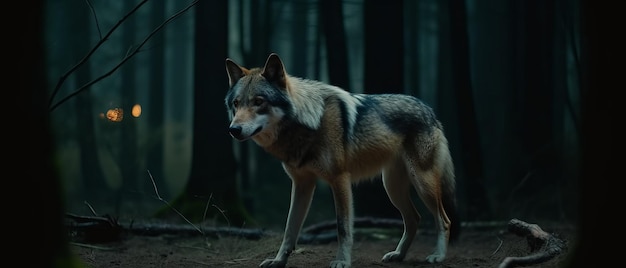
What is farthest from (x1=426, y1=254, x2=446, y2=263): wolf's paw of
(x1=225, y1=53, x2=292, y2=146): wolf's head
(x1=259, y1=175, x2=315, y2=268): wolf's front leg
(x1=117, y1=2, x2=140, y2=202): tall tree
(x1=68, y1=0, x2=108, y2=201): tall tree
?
(x1=68, y1=0, x2=108, y2=201): tall tree

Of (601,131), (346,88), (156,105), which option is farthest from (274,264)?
(156,105)

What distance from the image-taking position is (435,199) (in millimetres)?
5859

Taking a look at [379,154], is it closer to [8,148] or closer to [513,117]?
[8,148]

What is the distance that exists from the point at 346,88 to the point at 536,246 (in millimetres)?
5103

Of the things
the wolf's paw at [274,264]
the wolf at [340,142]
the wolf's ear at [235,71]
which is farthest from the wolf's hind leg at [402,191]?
the wolf's ear at [235,71]

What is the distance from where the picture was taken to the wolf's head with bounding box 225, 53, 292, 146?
500cm

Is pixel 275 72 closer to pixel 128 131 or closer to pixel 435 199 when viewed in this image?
pixel 435 199

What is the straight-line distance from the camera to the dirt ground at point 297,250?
5645 millimetres

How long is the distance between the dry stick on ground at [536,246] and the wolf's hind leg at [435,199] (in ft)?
2.10

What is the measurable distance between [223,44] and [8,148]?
22.7 ft

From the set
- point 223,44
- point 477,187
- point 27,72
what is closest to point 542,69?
point 477,187

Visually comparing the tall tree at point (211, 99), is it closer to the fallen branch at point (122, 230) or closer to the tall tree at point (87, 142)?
the fallen branch at point (122, 230)

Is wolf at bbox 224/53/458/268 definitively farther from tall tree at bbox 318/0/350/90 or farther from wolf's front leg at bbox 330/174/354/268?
tall tree at bbox 318/0/350/90

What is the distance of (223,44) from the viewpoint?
945cm
